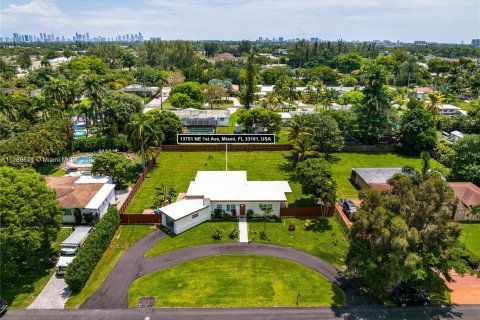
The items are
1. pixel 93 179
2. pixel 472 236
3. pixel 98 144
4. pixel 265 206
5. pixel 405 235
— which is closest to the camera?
pixel 405 235

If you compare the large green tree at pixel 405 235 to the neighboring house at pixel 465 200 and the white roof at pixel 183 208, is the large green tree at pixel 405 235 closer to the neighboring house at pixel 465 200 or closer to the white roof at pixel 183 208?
the neighboring house at pixel 465 200

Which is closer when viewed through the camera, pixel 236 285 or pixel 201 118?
pixel 236 285

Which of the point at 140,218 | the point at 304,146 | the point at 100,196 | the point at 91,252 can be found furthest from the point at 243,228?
the point at 304,146

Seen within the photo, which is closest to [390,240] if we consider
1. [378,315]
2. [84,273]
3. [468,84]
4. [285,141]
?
[378,315]

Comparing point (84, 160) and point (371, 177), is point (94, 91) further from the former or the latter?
point (371, 177)

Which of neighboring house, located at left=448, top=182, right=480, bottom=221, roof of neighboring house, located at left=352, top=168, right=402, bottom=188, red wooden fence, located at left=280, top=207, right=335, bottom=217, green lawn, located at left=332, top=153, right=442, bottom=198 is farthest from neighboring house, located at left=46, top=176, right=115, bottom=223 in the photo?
neighboring house, located at left=448, top=182, right=480, bottom=221

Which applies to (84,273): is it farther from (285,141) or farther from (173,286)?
(285,141)

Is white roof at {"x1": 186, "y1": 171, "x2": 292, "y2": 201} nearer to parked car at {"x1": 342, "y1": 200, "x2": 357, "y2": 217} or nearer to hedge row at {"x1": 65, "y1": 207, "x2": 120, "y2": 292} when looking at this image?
parked car at {"x1": 342, "y1": 200, "x2": 357, "y2": 217}

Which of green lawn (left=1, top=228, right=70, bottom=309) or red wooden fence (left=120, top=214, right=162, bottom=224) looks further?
red wooden fence (left=120, top=214, right=162, bottom=224)
